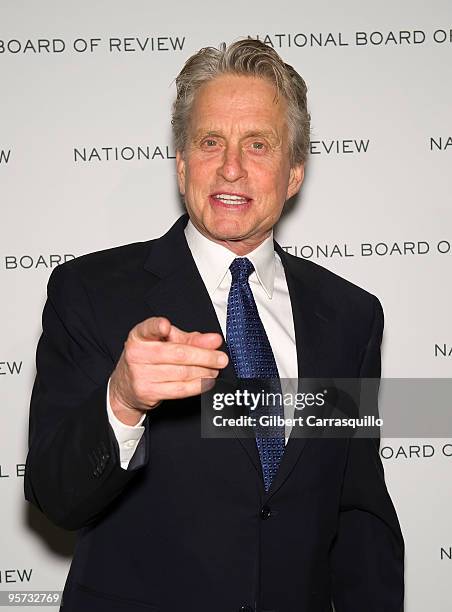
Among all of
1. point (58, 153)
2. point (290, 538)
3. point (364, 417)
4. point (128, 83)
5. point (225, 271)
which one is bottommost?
point (290, 538)

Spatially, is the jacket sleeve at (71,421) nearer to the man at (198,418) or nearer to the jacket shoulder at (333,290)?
the man at (198,418)

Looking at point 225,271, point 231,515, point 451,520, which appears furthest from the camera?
point 451,520

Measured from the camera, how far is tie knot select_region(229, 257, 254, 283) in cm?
179

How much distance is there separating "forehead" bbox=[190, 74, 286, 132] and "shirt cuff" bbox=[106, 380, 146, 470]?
75 centimetres

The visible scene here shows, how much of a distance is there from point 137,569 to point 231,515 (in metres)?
0.21

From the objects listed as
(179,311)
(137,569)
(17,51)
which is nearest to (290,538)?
(137,569)

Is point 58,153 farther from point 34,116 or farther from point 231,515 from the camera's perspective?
point 231,515

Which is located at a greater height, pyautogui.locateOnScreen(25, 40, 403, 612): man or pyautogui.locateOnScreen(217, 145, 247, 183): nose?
pyautogui.locateOnScreen(217, 145, 247, 183): nose

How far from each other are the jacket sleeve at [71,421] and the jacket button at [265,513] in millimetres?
295

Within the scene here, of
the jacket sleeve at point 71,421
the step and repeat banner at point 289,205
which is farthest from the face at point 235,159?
the step and repeat banner at point 289,205

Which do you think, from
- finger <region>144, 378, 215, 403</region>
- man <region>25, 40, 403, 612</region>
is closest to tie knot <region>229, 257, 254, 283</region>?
man <region>25, 40, 403, 612</region>

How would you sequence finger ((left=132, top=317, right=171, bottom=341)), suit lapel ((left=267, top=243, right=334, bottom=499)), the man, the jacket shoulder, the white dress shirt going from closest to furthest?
finger ((left=132, top=317, right=171, bottom=341)) → the man → suit lapel ((left=267, top=243, right=334, bottom=499)) → the white dress shirt → the jacket shoulder

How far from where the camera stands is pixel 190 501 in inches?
62.8

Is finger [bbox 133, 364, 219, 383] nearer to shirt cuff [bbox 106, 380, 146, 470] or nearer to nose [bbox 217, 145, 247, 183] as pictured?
shirt cuff [bbox 106, 380, 146, 470]
